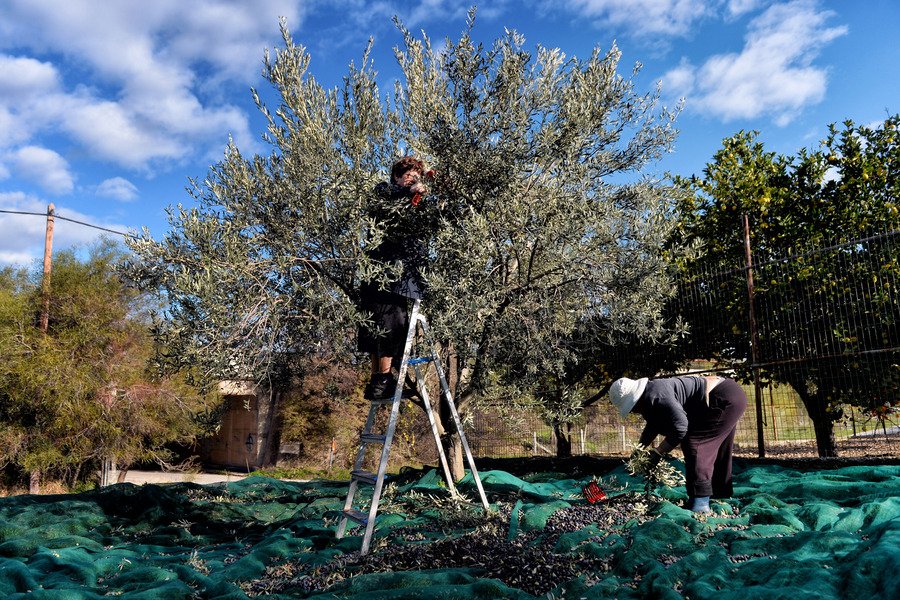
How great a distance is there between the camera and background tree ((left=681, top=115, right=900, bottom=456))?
9.09 m

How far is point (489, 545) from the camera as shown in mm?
4621

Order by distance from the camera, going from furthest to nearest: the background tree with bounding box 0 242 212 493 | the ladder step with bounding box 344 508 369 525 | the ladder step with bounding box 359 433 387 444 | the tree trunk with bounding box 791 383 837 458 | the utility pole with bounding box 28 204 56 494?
the utility pole with bounding box 28 204 56 494 → the background tree with bounding box 0 242 212 493 → the tree trunk with bounding box 791 383 837 458 → the ladder step with bounding box 359 433 387 444 → the ladder step with bounding box 344 508 369 525

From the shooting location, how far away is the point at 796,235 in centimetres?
1069

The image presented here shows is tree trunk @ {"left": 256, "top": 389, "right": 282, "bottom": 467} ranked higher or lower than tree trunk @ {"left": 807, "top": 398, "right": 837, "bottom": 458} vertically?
lower

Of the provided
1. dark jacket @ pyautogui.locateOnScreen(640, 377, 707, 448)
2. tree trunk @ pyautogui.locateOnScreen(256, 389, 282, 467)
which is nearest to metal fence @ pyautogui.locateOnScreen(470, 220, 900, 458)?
dark jacket @ pyautogui.locateOnScreen(640, 377, 707, 448)

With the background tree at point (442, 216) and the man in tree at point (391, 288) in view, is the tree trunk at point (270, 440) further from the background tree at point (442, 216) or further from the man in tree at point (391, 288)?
the man in tree at point (391, 288)

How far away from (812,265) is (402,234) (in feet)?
22.4

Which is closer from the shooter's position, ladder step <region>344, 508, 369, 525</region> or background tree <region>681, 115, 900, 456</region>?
ladder step <region>344, 508, 369, 525</region>

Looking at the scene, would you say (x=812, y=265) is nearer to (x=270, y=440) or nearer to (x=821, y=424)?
(x=821, y=424)

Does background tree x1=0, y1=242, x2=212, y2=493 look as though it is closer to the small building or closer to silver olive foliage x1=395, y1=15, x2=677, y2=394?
the small building

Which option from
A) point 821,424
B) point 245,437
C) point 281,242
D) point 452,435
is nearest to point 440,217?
point 281,242

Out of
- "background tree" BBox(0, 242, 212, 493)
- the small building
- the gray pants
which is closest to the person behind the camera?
the gray pants

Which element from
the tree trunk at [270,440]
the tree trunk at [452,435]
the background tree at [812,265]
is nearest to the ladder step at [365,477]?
the tree trunk at [452,435]

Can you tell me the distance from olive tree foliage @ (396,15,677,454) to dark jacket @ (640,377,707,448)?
4.47 feet
